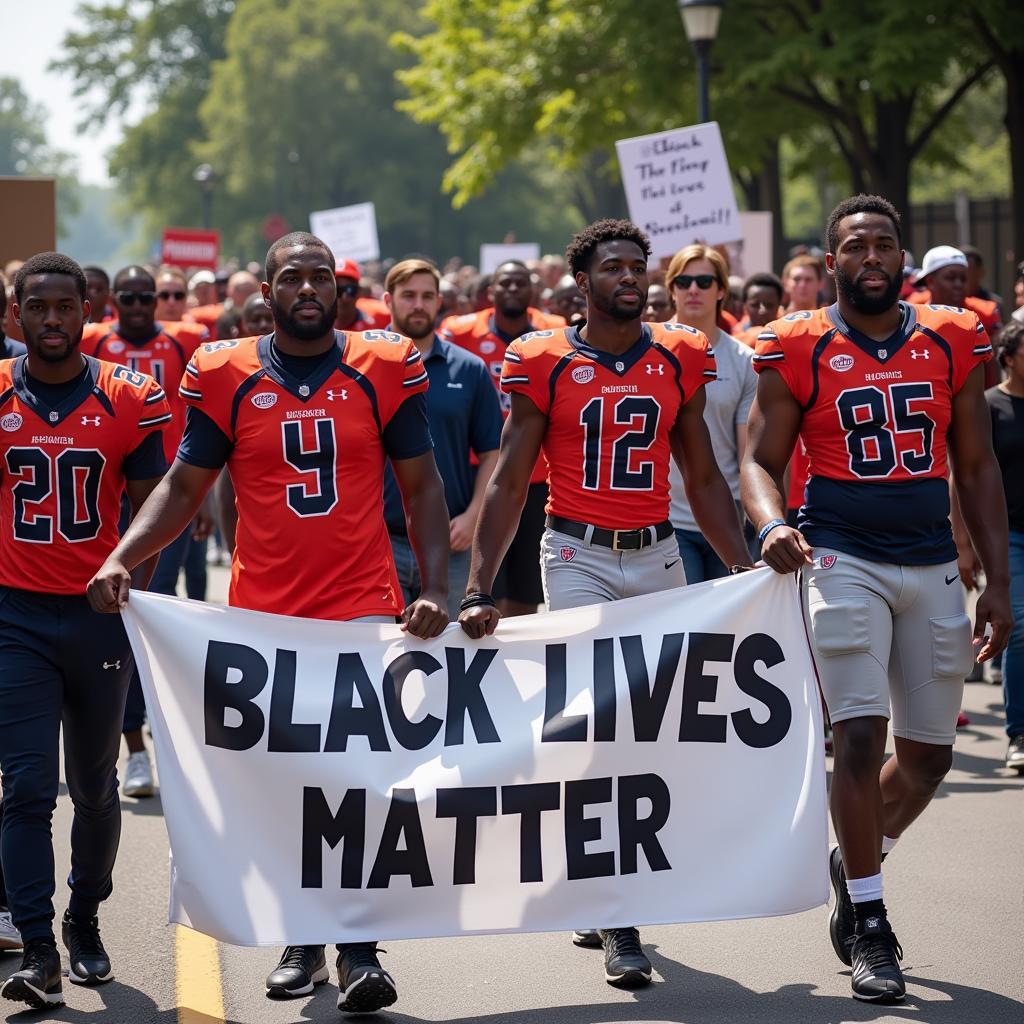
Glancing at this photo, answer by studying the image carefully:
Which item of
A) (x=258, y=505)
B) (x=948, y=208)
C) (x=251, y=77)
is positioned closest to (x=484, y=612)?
(x=258, y=505)

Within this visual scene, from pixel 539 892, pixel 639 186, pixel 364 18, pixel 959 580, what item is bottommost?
pixel 539 892

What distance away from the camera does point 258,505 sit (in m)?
5.52

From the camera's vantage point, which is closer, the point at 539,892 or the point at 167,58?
the point at 539,892

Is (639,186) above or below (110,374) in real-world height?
above

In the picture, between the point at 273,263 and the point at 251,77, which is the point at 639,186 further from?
the point at 251,77

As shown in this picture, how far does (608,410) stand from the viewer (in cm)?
596

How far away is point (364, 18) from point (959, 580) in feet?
229

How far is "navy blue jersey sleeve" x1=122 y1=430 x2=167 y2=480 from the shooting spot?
5.86m

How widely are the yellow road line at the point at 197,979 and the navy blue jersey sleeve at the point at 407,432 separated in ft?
5.61

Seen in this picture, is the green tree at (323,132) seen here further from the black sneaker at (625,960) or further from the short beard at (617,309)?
the black sneaker at (625,960)

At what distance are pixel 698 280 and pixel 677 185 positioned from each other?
213 inches

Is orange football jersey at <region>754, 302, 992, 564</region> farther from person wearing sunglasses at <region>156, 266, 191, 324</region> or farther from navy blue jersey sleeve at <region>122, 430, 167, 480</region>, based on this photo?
person wearing sunglasses at <region>156, 266, 191, 324</region>

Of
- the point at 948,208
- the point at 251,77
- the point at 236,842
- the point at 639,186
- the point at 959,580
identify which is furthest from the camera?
the point at 251,77

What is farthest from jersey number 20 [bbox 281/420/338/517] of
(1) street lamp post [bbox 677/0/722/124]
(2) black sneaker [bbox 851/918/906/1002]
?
(1) street lamp post [bbox 677/0/722/124]
